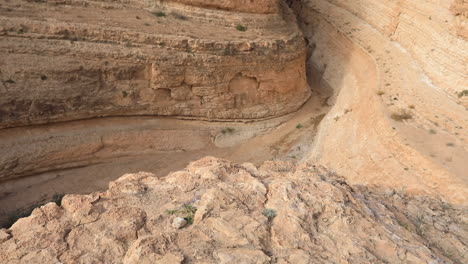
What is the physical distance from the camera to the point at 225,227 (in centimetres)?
369

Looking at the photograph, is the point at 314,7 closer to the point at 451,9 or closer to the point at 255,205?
the point at 451,9

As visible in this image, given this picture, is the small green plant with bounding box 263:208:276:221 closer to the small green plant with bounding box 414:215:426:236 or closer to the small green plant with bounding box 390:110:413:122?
the small green plant with bounding box 414:215:426:236

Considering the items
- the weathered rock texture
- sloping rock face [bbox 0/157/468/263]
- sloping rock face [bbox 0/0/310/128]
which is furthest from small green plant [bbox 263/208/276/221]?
sloping rock face [bbox 0/0/310/128]

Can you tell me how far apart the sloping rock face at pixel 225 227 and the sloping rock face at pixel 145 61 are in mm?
7646

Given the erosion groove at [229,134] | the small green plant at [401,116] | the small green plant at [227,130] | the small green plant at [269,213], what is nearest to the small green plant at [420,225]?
the erosion groove at [229,134]

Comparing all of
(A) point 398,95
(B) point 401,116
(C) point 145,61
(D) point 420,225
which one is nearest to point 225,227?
(D) point 420,225

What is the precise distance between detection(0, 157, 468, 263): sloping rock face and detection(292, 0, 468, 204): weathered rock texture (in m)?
4.12

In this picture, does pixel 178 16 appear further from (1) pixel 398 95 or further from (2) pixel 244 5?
(1) pixel 398 95

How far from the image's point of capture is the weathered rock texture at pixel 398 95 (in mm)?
9109

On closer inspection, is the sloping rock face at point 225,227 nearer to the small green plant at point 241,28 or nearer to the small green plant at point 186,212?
the small green plant at point 186,212

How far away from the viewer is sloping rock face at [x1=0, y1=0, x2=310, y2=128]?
10.6m

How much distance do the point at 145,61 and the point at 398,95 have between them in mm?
8240

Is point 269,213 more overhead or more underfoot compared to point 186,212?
more overhead

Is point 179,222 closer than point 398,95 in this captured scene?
Yes
